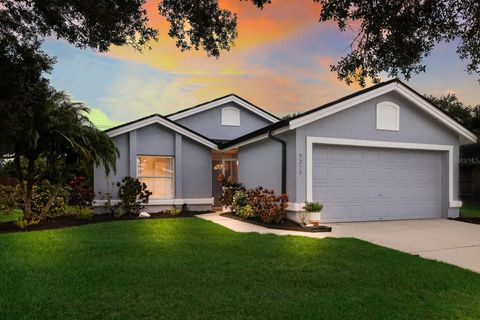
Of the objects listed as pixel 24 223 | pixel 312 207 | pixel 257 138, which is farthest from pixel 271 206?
pixel 24 223

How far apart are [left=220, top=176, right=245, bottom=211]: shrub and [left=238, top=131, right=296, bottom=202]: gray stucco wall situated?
38cm

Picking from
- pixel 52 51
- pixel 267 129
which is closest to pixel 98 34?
pixel 52 51

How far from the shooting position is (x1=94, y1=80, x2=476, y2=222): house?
11.6 m

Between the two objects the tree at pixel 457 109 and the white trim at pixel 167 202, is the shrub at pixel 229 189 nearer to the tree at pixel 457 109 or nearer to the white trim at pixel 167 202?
the white trim at pixel 167 202

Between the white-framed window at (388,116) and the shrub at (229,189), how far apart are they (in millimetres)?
5309

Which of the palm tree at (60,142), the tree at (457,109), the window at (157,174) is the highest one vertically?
the tree at (457,109)

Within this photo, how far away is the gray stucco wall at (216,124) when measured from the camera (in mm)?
19141

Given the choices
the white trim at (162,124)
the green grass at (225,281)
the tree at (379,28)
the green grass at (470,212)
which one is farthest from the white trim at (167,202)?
the green grass at (470,212)

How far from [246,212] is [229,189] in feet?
7.22

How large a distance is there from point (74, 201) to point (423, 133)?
476 inches

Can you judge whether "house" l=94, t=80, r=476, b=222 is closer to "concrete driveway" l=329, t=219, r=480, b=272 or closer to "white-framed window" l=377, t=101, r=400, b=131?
"white-framed window" l=377, t=101, r=400, b=131

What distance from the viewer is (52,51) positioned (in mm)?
7656

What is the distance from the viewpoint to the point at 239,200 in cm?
1331

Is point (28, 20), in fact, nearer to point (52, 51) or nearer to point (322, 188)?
point (52, 51)
